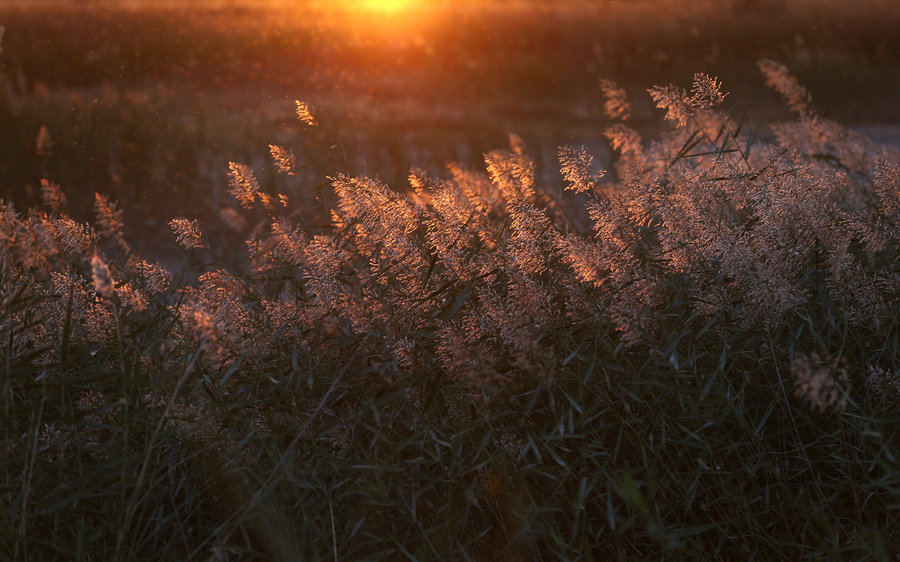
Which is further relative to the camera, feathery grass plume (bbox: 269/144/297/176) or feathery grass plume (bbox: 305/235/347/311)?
feathery grass plume (bbox: 269/144/297/176)

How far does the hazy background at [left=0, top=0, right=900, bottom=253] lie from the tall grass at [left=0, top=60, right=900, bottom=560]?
3585 mm

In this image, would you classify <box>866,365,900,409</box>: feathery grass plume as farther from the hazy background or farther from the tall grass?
the hazy background

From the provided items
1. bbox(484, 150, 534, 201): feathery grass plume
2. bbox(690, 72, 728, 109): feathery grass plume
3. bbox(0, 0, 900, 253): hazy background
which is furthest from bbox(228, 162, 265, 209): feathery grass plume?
bbox(0, 0, 900, 253): hazy background

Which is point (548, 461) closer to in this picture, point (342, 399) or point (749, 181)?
point (342, 399)

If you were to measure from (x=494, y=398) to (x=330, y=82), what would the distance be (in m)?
9.22

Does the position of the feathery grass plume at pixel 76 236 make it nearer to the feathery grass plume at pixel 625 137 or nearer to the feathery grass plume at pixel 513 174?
the feathery grass plume at pixel 513 174

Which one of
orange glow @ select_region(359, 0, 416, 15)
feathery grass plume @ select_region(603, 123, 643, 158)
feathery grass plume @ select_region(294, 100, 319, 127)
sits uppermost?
orange glow @ select_region(359, 0, 416, 15)

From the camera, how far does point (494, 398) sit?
2350 mm

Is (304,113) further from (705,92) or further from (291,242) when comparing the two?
(705,92)

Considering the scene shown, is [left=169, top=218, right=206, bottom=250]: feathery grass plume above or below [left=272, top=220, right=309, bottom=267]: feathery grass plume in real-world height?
above

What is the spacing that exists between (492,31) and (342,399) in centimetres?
1328

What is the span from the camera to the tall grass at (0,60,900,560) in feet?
7.13

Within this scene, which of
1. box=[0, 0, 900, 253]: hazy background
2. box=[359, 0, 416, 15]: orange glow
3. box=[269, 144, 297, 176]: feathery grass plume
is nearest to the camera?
box=[269, 144, 297, 176]: feathery grass plume

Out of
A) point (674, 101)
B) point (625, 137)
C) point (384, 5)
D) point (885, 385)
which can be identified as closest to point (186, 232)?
point (674, 101)
